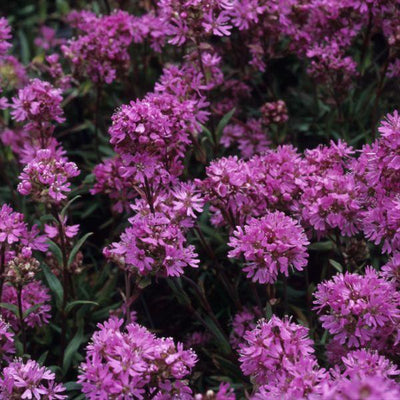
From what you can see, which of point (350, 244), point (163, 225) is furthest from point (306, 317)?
point (163, 225)

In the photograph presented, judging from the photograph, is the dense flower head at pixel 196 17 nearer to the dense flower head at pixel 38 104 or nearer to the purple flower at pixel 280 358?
the dense flower head at pixel 38 104

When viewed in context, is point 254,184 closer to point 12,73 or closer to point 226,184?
point 226,184

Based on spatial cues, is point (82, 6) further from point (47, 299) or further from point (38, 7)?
point (47, 299)

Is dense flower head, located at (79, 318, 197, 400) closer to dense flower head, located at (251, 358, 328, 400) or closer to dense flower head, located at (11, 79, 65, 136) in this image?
dense flower head, located at (251, 358, 328, 400)

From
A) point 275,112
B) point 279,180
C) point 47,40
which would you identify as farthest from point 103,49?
point 47,40

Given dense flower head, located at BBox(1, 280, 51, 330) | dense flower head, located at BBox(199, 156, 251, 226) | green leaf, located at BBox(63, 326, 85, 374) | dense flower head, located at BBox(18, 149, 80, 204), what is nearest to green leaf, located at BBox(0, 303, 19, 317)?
dense flower head, located at BBox(1, 280, 51, 330)

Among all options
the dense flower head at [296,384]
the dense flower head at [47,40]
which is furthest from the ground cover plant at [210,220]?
the dense flower head at [47,40]

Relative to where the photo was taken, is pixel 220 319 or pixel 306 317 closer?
pixel 306 317
